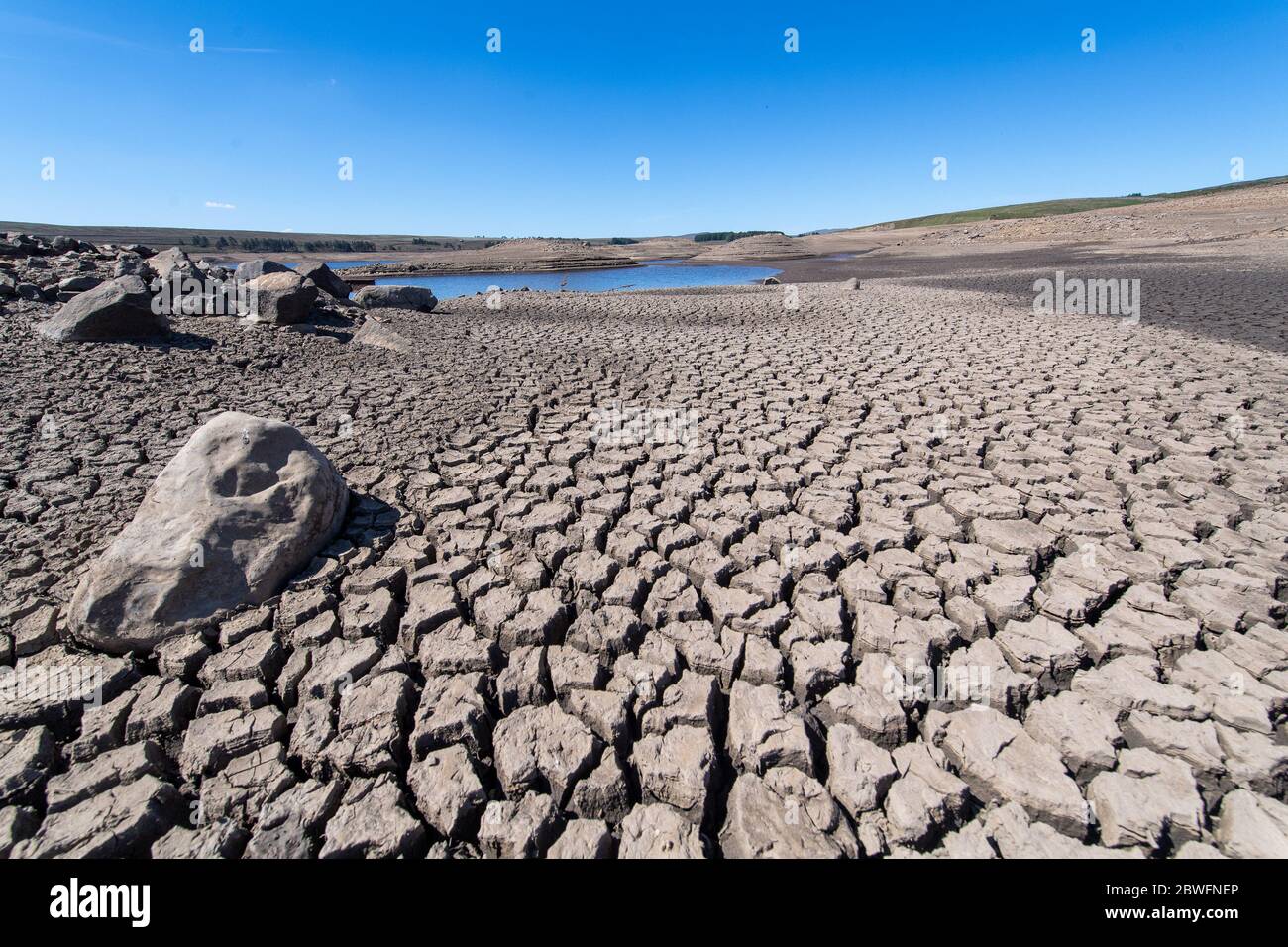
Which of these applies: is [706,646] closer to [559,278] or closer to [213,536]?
[213,536]

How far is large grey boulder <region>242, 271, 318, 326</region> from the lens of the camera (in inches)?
311

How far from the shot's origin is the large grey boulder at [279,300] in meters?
7.90

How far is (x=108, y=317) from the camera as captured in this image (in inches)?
251

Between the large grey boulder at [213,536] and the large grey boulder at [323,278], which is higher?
the large grey boulder at [323,278]

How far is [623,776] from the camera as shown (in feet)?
5.90

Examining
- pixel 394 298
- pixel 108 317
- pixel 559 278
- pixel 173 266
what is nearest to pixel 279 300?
pixel 108 317

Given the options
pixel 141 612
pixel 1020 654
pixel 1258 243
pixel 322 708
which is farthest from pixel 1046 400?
pixel 1258 243

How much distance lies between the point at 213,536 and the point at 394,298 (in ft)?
33.2

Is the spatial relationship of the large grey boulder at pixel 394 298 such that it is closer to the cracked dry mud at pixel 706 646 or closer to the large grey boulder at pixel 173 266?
the large grey boulder at pixel 173 266

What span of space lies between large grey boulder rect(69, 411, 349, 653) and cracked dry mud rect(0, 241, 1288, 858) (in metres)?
0.12

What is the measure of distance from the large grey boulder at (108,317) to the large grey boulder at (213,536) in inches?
211

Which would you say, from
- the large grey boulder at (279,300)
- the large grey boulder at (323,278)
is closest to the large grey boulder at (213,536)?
the large grey boulder at (279,300)
